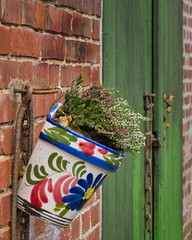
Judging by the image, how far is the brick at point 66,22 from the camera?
1.54 meters

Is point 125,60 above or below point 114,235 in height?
above

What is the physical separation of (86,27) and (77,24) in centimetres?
8

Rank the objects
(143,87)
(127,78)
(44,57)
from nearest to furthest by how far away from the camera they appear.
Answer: (44,57), (127,78), (143,87)

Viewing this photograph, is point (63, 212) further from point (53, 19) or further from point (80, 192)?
point (53, 19)

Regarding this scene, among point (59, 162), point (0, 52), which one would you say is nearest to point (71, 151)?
point (59, 162)

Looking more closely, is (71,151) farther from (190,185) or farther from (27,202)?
(190,185)

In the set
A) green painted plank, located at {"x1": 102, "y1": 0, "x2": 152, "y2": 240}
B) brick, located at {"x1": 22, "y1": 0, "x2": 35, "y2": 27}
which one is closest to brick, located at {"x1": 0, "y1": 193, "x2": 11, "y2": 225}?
brick, located at {"x1": 22, "y1": 0, "x2": 35, "y2": 27}

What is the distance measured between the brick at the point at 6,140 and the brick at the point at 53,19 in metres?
0.37

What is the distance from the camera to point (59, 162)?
121cm

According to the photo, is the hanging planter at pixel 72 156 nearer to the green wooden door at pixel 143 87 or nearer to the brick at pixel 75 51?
the brick at pixel 75 51

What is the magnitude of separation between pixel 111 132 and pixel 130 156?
3.85 feet

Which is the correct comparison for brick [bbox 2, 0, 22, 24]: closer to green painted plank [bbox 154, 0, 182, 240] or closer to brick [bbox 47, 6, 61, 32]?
brick [bbox 47, 6, 61, 32]

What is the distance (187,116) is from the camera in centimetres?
379

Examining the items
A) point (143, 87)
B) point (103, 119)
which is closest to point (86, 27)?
point (103, 119)
